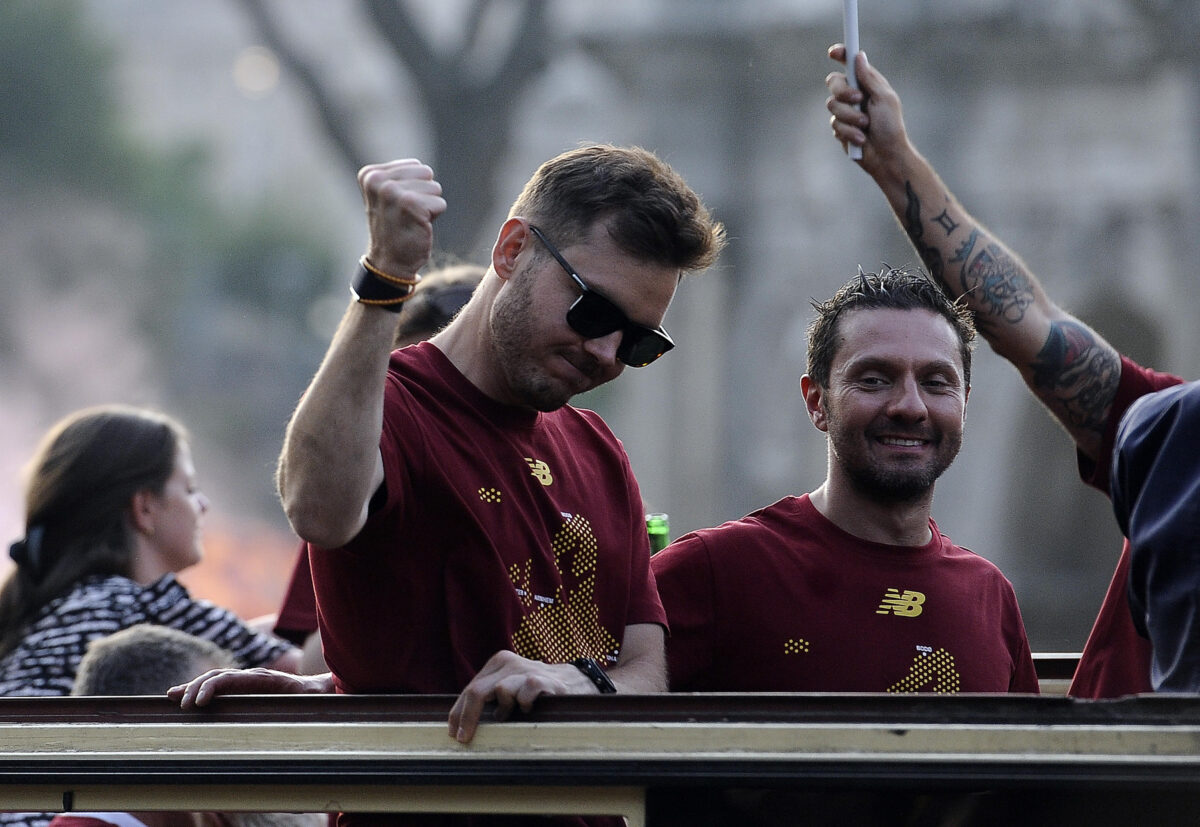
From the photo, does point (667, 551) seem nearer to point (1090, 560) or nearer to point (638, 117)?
point (1090, 560)

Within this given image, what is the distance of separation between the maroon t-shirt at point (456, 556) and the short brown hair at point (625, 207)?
A: 0.31 meters

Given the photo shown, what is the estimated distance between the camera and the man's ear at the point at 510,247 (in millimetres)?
2578

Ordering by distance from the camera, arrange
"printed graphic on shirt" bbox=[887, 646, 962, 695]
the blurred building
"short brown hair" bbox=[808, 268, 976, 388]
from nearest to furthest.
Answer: "printed graphic on shirt" bbox=[887, 646, 962, 695]
"short brown hair" bbox=[808, 268, 976, 388]
the blurred building

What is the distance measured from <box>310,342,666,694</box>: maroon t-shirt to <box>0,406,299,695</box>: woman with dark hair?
1.25 meters

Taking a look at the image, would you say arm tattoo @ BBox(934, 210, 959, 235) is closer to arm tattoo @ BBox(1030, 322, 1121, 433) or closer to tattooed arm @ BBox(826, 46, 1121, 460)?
tattooed arm @ BBox(826, 46, 1121, 460)

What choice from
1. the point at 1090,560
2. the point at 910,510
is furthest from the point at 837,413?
the point at 1090,560

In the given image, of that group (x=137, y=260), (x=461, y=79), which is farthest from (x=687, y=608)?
(x=137, y=260)

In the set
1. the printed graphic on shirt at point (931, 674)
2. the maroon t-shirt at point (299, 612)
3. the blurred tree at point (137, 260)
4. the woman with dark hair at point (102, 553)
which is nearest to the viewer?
the printed graphic on shirt at point (931, 674)

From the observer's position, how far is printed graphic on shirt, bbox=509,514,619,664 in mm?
2420

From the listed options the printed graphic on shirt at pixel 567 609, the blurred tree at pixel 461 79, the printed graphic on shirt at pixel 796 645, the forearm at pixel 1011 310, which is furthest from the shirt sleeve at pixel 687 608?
the blurred tree at pixel 461 79

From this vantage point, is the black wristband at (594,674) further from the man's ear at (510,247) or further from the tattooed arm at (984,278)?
the tattooed arm at (984,278)

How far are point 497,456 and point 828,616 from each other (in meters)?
0.78

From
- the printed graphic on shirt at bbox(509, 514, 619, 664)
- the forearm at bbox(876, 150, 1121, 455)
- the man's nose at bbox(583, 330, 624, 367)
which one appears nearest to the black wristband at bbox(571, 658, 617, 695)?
the printed graphic on shirt at bbox(509, 514, 619, 664)

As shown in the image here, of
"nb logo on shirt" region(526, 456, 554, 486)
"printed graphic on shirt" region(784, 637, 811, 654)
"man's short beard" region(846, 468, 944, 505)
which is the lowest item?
"printed graphic on shirt" region(784, 637, 811, 654)
